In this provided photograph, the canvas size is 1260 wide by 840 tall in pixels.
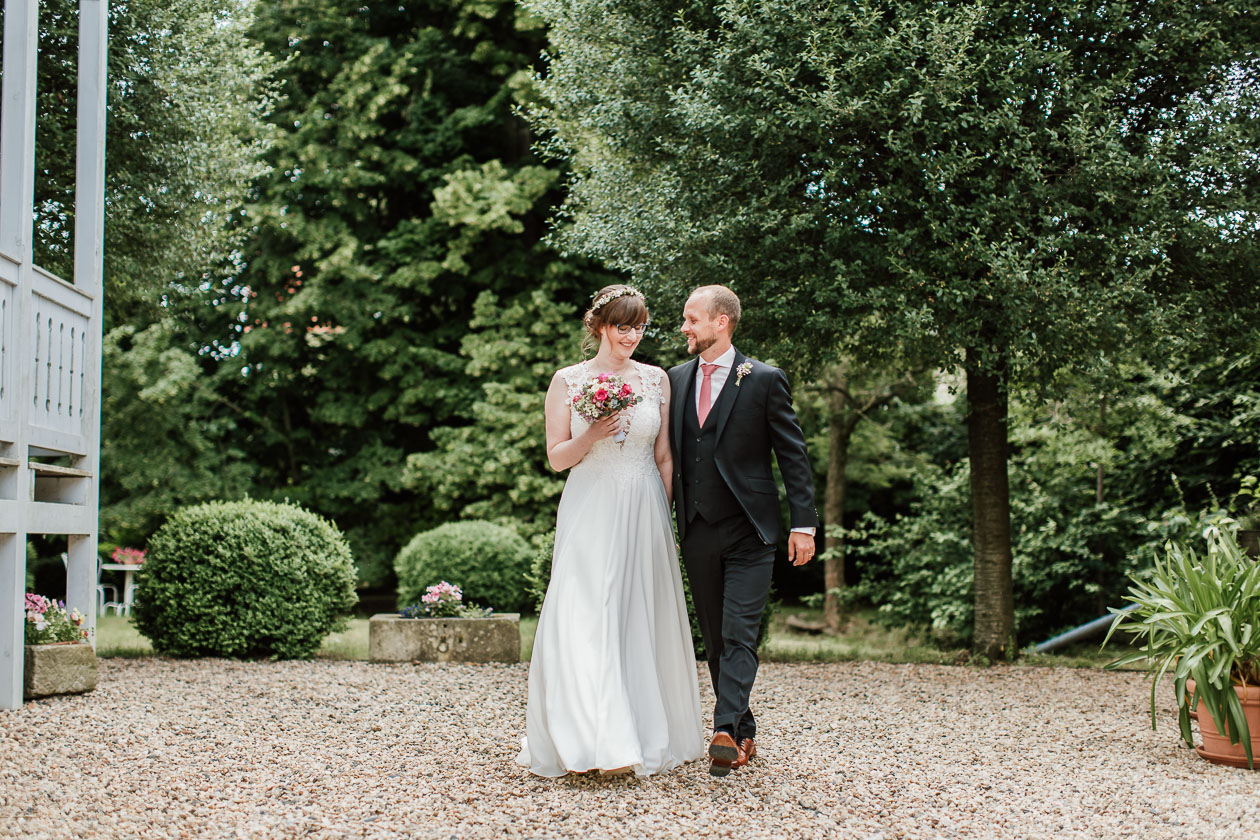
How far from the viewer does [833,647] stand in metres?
11.6

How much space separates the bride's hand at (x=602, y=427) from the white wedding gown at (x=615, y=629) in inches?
5.4

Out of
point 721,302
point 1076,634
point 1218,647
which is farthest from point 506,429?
point 1218,647

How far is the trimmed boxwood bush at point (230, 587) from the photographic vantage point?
803 cm

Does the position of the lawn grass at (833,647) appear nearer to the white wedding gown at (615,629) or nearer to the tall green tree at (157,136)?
the white wedding gown at (615,629)

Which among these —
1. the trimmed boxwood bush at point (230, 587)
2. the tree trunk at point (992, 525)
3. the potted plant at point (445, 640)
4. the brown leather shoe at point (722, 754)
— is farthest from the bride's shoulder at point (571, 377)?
the tree trunk at point (992, 525)

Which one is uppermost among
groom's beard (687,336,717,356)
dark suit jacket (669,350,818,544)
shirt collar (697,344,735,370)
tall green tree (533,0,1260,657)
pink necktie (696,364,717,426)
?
tall green tree (533,0,1260,657)

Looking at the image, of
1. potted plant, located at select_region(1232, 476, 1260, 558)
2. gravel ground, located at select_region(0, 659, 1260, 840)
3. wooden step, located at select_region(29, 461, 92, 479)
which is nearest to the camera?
gravel ground, located at select_region(0, 659, 1260, 840)

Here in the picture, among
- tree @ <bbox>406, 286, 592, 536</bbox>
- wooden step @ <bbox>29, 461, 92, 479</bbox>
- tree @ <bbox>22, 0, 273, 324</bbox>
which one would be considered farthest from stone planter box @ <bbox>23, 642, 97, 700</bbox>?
tree @ <bbox>406, 286, 592, 536</bbox>

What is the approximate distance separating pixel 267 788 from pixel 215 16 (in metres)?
8.12

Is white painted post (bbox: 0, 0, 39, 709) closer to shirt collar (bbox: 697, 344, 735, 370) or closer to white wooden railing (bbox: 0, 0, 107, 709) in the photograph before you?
white wooden railing (bbox: 0, 0, 107, 709)

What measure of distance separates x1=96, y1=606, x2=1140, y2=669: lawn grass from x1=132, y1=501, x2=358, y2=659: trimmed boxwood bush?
16.4 inches

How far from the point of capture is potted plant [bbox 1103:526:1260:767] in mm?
4594

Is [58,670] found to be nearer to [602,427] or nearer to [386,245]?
[602,427]

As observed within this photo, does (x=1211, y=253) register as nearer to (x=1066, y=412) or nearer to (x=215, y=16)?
(x=1066, y=412)
